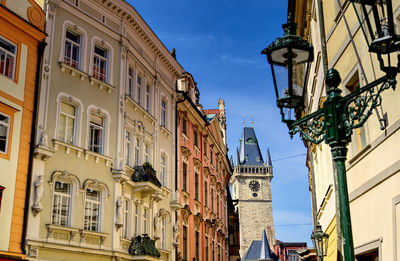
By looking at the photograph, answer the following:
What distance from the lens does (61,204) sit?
17.4 metres

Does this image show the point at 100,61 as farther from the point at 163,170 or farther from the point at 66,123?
the point at 163,170

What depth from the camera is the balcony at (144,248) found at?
20594mm

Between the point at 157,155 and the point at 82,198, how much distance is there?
713cm

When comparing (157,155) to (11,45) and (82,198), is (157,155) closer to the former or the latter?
(82,198)

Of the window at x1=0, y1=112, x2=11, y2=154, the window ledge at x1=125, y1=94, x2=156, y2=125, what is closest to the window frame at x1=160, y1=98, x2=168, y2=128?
the window ledge at x1=125, y1=94, x2=156, y2=125

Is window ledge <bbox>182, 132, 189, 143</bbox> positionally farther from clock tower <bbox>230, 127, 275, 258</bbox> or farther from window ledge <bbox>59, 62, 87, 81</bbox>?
clock tower <bbox>230, 127, 275, 258</bbox>

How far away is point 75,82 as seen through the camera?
62.4 feet

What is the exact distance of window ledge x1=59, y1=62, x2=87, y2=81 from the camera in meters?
18.4

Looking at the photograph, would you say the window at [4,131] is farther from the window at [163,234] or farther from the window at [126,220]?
the window at [163,234]

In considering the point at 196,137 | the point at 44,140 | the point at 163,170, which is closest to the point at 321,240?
the point at 44,140

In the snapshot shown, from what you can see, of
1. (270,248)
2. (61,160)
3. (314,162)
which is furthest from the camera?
(270,248)

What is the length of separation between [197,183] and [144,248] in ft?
36.7

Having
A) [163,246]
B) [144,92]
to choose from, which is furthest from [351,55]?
[163,246]

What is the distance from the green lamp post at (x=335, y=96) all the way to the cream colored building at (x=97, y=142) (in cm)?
1181
